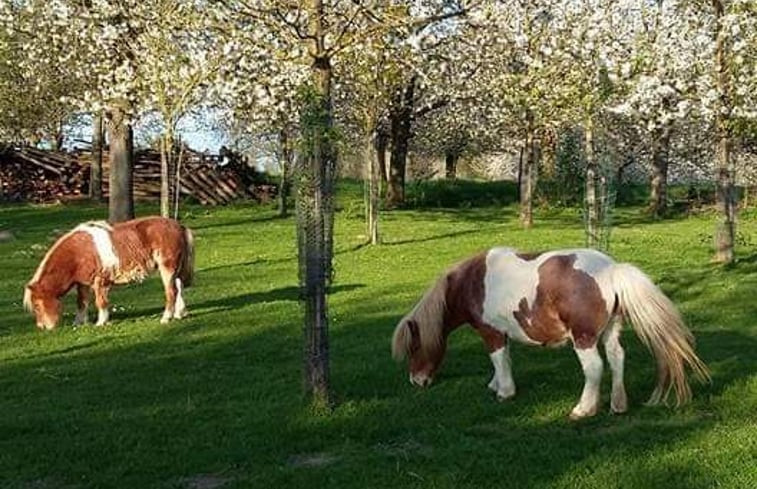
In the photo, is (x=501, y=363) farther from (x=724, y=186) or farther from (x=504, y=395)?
(x=724, y=186)

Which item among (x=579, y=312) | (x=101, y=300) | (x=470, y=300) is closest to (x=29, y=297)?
(x=101, y=300)

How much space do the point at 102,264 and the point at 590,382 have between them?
880cm

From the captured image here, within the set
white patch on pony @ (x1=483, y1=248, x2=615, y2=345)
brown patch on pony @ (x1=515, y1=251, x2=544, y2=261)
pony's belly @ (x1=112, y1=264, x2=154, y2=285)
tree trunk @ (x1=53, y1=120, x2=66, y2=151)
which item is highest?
tree trunk @ (x1=53, y1=120, x2=66, y2=151)

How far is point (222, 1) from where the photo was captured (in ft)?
30.1

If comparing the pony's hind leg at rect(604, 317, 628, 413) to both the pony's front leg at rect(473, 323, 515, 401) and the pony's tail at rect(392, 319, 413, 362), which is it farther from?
the pony's tail at rect(392, 319, 413, 362)

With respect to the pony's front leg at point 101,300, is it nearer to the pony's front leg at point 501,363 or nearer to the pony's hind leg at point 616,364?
the pony's front leg at point 501,363

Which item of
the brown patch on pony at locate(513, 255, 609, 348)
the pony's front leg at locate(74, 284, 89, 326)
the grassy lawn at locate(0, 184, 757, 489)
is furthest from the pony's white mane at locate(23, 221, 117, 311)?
the brown patch on pony at locate(513, 255, 609, 348)

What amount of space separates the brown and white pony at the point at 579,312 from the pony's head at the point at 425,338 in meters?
0.30

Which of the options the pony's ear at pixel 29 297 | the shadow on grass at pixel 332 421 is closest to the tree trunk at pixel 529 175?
the pony's ear at pixel 29 297

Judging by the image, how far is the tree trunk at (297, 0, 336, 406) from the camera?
28.7 ft

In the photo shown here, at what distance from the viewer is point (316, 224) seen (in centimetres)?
878

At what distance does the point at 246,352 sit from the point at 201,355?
544mm

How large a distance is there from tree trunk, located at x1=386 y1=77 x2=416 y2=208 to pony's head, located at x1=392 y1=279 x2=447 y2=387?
31904mm

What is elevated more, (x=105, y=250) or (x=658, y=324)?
(x=105, y=250)
